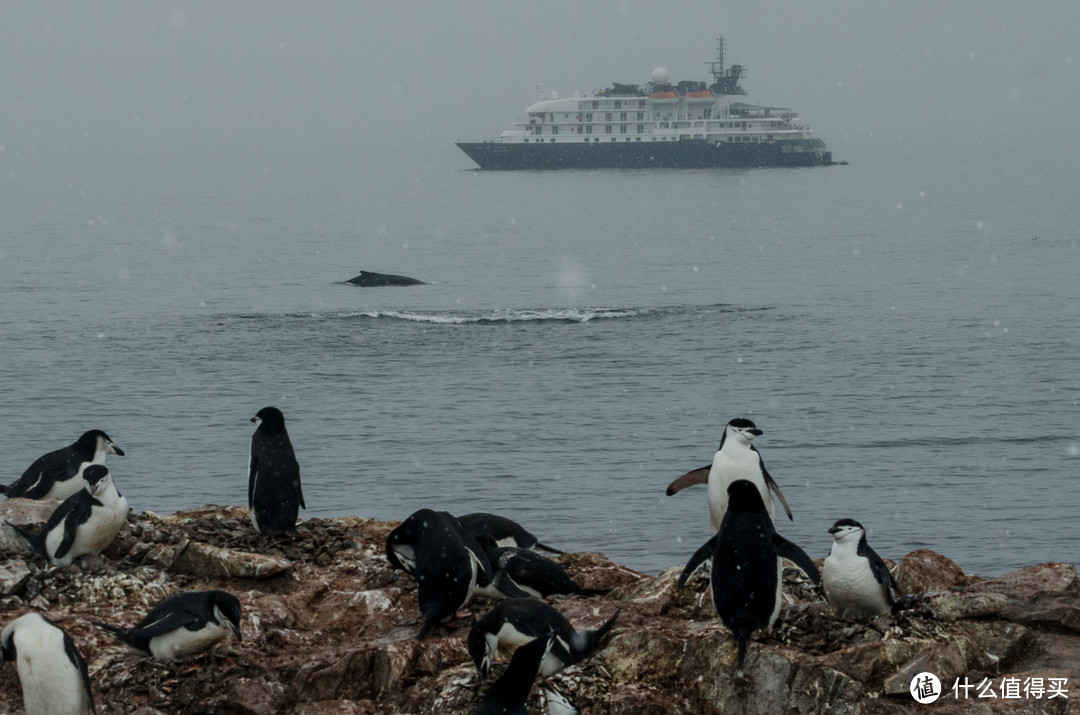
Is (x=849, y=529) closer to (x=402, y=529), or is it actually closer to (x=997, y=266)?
(x=402, y=529)

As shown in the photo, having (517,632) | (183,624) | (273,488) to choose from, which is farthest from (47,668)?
(273,488)

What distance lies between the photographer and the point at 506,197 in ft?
482

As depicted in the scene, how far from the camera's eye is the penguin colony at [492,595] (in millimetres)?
8398

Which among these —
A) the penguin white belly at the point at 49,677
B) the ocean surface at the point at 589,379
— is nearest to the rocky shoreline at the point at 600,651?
the penguin white belly at the point at 49,677

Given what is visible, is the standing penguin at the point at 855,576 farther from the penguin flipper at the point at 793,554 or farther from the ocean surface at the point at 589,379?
the ocean surface at the point at 589,379

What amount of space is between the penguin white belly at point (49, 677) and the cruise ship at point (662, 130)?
157 meters

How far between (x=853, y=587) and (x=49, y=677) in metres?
5.12

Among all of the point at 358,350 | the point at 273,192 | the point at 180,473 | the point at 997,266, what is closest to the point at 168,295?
the point at 358,350

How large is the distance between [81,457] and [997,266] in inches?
2637

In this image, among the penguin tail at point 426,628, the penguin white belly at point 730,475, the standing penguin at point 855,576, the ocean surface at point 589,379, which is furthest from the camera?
the ocean surface at point 589,379

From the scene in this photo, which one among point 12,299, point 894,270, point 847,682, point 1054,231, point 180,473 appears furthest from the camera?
point 1054,231

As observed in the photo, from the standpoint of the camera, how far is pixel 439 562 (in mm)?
9203

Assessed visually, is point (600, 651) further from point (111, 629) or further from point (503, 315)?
point (503, 315)

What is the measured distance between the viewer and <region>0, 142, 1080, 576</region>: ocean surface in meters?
25.0
